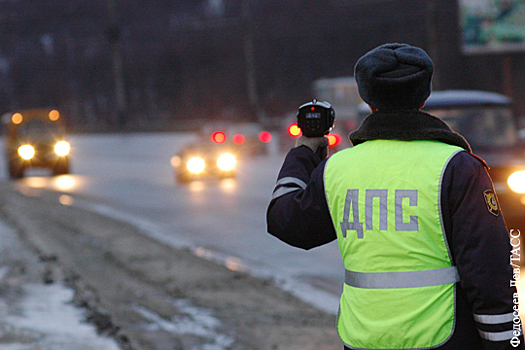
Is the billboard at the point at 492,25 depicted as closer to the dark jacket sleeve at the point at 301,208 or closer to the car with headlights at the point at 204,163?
the car with headlights at the point at 204,163

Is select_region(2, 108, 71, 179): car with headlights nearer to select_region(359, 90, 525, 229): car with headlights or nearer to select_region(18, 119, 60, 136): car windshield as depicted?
select_region(18, 119, 60, 136): car windshield

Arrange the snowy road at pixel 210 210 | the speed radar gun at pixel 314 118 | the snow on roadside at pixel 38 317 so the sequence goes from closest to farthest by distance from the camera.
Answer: the speed radar gun at pixel 314 118, the snow on roadside at pixel 38 317, the snowy road at pixel 210 210

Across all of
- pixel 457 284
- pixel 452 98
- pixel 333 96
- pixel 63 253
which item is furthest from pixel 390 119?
pixel 333 96

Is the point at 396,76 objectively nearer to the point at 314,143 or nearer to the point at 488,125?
the point at 314,143

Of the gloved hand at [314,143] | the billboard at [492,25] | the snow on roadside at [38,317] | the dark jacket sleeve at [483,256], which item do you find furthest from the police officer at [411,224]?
the billboard at [492,25]

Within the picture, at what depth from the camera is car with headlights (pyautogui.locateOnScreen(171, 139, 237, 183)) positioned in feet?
65.0

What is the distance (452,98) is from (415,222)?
674cm

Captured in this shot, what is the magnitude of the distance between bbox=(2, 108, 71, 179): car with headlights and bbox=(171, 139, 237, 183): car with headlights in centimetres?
792

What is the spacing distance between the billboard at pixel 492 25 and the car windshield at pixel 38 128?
20.0 meters

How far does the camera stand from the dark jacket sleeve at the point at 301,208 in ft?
8.12

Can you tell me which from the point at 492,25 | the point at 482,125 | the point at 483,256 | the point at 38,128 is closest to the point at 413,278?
the point at 483,256

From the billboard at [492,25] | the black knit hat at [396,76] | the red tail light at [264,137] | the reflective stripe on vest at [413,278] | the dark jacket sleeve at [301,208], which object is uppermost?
the billboard at [492,25]

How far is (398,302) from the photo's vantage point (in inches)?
90.0

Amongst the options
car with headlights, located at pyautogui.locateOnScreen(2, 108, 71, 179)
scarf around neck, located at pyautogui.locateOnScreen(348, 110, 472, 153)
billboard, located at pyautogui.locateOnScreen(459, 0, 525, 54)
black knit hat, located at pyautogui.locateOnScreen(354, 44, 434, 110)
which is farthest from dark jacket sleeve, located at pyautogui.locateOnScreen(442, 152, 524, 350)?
billboard, located at pyautogui.locateOnScreen(459, 0, 525, 54)
